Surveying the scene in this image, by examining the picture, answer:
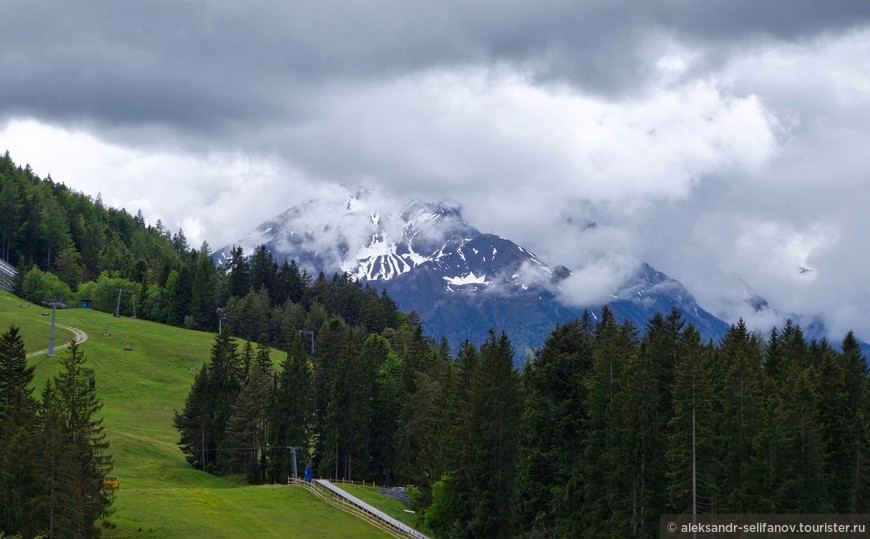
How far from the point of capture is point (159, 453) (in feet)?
362

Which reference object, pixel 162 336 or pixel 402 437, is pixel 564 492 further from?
pixel 162 336

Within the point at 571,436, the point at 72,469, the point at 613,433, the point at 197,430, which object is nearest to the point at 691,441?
the point at 613,433

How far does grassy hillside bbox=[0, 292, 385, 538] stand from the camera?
254ft

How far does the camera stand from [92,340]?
556 feet

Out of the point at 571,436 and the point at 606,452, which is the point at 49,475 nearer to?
the point at 606,452

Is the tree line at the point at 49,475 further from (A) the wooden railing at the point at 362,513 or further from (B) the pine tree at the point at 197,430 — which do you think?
(B) the pine tree at the point at 197,430

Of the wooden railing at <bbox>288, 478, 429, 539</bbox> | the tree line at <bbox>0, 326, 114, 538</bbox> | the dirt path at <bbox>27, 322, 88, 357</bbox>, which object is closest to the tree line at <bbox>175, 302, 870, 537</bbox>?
the wooden railing at <bbox>288, 478, 429, 539</bbox>

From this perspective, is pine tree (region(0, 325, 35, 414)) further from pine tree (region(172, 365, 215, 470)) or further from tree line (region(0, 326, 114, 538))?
pine tree (region(172, 365, 215, 470))

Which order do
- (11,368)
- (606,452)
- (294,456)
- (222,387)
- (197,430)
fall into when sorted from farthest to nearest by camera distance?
(222,387), (197,430), (294,456), (11,368), (606,452)

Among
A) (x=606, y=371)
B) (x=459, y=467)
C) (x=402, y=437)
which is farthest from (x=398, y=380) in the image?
(x=606, y=371)

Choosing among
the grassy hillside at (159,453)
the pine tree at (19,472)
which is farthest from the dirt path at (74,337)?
the pine tree at (19,472)

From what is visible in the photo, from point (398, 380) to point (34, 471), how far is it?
62952 mm

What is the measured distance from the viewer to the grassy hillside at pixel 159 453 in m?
77.6

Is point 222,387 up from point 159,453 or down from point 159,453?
up
